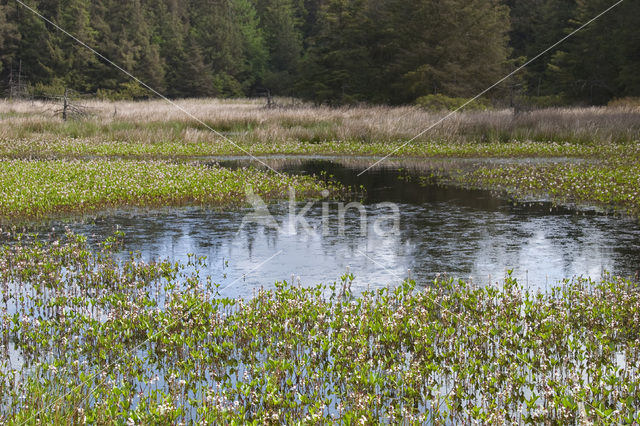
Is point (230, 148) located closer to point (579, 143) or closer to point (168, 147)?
point (168, 147)

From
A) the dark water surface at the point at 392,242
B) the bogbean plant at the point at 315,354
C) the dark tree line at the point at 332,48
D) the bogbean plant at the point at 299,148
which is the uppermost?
the dark tree line at the point at 332,48

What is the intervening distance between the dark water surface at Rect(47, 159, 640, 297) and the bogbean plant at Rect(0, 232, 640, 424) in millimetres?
1056

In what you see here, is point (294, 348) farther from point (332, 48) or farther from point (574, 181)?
point (332, 48)

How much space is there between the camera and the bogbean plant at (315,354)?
6078 millimetres

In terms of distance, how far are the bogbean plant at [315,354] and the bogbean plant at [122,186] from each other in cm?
691

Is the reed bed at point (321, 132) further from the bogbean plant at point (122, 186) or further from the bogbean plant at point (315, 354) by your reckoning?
the bogbean plant at point (315, 354)

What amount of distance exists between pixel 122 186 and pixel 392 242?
890 cm

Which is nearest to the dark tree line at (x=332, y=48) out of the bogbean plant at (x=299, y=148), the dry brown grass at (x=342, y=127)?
the dry brown grass at (x=342, y=127)

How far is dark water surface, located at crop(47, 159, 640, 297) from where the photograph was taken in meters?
11.3

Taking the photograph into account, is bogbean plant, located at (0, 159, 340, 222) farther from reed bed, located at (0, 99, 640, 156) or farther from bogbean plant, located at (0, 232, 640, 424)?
reed bed, located at (0, 99, 640, 156)

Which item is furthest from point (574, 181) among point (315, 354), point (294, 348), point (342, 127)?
point (342, 127)

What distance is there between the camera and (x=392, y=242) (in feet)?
45.2

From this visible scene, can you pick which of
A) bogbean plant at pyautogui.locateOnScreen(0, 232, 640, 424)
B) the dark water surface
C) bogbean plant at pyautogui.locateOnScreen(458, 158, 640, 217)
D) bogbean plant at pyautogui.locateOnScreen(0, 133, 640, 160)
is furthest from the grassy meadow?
bogbean plant at pyautogui.locateOnScreen(0, 133, 640, 160)

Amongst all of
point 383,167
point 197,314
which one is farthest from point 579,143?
point 197,314
